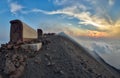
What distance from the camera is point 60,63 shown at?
39.1 feet

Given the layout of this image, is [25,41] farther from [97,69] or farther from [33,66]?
[97,69]

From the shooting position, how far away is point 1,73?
11805mm

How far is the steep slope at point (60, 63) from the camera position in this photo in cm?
1138

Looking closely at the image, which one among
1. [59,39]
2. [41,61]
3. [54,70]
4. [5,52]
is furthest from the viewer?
[59,39]

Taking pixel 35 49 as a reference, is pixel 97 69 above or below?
below

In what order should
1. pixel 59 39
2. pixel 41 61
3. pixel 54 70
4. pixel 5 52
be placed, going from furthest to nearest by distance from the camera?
pixel 59 39 < pixel 5 52 < pixel 41 61 < pixel 54 70

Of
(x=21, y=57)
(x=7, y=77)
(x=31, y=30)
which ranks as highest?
(x=31, y=30)

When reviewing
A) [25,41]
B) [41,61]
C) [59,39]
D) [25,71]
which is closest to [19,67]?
[25,71]

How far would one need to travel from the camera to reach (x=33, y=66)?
470 inches

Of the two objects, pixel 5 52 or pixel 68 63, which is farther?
pixel 5 52

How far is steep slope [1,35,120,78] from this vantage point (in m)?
11.4

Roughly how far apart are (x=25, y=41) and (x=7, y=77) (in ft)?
9.04

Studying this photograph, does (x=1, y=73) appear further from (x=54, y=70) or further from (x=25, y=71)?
(x=54, y=70)

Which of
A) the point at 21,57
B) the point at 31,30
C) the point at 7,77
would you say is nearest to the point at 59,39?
the point at 31,30
